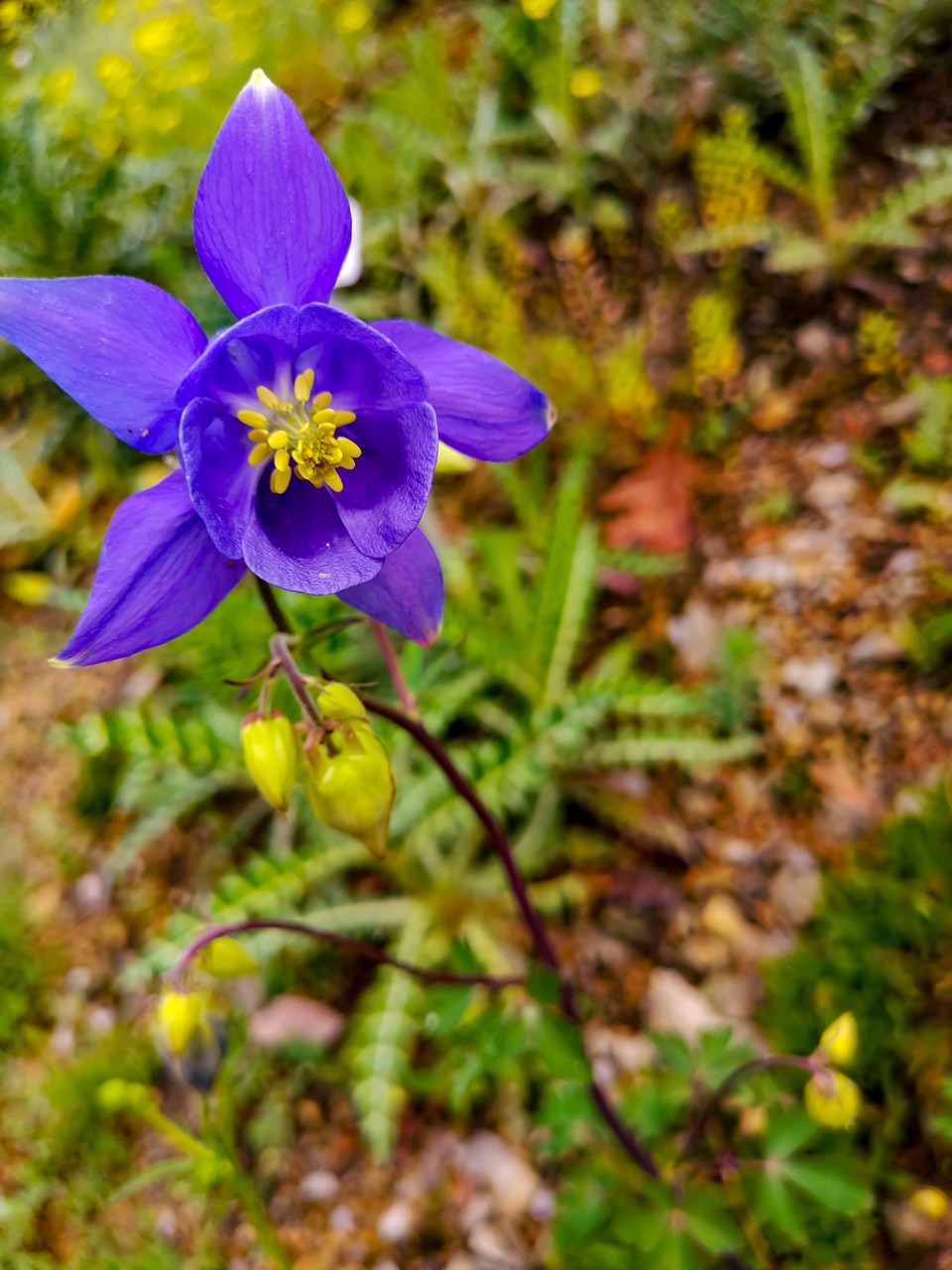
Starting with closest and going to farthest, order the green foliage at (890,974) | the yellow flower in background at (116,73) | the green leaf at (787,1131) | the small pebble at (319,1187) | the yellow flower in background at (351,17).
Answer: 1. the green leaf at (787,1131)
2. the green foliage at (890,974)
3. the small pebble at (319,1187)
4. the yellow flower in background at (116,73)
5. the yellow flower in background at (351,17)

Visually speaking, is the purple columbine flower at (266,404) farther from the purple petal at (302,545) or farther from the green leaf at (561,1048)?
the green leaf at (561,1048)

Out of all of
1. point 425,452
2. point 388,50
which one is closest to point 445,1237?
point 425,452

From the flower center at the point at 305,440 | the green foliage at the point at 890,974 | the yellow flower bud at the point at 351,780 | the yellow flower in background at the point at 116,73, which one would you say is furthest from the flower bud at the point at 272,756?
the yellow flower in background at the point at 116,73

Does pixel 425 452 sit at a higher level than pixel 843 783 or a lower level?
higher

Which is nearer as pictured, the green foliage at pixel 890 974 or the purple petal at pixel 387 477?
the purple petal at pixel 387 477

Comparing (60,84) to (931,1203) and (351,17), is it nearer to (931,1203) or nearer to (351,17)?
(351,17)

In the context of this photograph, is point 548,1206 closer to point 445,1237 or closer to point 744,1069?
point 445,1237

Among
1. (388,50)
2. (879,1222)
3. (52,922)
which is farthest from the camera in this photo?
(388,50)

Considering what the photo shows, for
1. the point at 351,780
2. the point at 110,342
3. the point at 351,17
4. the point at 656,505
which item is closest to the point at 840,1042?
the point at 351,780

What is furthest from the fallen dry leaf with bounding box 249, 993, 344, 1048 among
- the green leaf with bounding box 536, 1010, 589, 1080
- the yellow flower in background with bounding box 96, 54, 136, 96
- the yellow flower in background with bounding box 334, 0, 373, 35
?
the yellow flower in background with bounding box 334, 0, 373, 35
